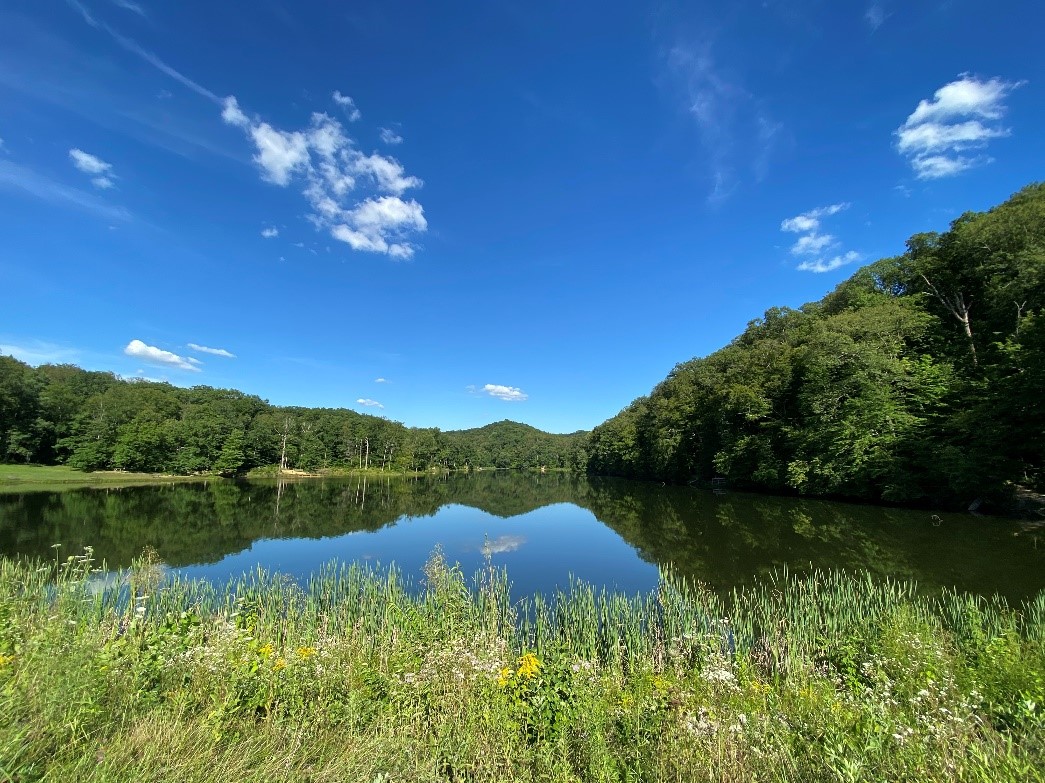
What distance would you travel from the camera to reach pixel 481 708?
4.50 meters

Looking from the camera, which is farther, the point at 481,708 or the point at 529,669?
the point at 529,669

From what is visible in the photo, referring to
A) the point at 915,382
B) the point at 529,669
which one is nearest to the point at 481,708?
the point at 529,669

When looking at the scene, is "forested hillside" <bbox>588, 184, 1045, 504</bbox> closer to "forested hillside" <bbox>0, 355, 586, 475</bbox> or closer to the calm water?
the calm water

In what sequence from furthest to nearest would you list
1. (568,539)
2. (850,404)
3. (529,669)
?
(850,404) < (568,539) < (529,669)

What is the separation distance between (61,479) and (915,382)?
73.8 meters

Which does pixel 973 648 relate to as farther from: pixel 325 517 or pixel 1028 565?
pixel 325 517

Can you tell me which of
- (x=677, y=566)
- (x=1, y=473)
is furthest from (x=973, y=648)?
(x=1, y=473)

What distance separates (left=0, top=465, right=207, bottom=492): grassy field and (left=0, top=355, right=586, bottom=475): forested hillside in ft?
14.3

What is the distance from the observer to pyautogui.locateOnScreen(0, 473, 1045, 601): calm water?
1430 cm

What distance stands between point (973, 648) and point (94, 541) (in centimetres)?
2681

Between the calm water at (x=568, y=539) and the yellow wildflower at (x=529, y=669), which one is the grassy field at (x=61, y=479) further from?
the yellow wildflower at (x=529, y=669)

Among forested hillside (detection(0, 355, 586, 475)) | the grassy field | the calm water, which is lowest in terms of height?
the calm water

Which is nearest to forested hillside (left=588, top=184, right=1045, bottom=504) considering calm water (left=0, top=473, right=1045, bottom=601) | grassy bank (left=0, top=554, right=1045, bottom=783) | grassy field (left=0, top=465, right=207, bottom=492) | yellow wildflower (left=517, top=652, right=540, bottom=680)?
calm water (left=0, top=473, right=1045, bottom=601)

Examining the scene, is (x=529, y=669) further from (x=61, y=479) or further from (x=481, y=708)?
(x=61, y=479)
